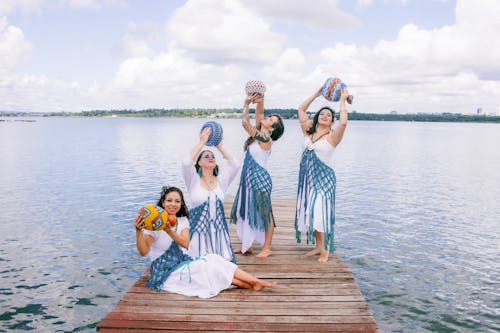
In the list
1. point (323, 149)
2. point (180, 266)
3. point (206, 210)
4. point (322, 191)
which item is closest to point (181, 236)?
point (180, 266)

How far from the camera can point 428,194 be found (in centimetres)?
2067

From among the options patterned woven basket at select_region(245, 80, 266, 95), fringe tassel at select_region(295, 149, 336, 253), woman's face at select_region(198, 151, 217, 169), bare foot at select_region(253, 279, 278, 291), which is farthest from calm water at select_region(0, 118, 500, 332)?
patterned woven basket at select_region(245, 80, 266, 95)

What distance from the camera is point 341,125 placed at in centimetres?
616

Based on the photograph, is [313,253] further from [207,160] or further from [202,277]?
[207,160]

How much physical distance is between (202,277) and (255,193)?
5.89 ft

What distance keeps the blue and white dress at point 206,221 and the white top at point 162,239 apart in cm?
43

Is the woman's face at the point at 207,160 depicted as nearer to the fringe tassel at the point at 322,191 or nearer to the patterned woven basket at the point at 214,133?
the patterned woven basket at the point at 214,133

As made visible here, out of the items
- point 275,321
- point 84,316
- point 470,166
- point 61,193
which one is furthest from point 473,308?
point 470,166

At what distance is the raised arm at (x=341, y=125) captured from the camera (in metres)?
6.20

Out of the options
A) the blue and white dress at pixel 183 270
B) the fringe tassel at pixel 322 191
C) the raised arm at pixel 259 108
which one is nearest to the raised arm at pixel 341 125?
the fringe tassel at pixel 322 191

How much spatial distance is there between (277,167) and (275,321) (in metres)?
26.8

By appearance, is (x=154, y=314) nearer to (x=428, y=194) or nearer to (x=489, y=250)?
(x=489, y=250)

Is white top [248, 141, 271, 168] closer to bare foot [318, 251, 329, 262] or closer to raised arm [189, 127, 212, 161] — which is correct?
raised arm [189, 127, 212, 161]

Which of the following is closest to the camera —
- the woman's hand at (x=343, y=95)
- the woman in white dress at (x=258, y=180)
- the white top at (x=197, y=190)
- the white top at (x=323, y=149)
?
the white top at (x=197, y=190)
